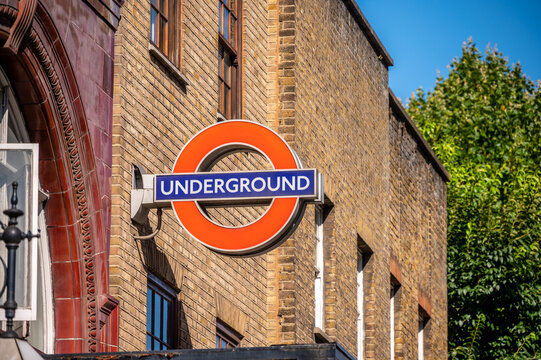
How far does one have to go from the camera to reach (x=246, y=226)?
13078mm

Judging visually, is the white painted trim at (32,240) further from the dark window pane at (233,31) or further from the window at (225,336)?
the dark window pane at (233,31)

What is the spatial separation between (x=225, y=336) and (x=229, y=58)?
3.73 metres

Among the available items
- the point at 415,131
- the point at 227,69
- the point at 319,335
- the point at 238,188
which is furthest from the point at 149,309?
the point at 415,131

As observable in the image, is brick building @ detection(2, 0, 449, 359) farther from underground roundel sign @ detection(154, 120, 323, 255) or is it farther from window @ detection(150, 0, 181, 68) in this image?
underground roundel sign @ detection(154, 120, 323, 255)

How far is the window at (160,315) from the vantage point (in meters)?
14.2

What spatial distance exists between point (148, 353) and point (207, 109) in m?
6.46

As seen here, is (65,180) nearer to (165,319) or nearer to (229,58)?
(165,319)

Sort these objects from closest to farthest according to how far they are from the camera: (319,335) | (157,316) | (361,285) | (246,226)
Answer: (246,226)
(157,316)
(319,335)
(361,285)

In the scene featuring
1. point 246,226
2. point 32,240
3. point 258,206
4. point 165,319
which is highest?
point 258,206

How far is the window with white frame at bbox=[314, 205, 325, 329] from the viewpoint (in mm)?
19891

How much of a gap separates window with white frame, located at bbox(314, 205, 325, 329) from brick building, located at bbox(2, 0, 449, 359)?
3 cm

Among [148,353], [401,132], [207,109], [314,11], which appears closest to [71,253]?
[148,353]

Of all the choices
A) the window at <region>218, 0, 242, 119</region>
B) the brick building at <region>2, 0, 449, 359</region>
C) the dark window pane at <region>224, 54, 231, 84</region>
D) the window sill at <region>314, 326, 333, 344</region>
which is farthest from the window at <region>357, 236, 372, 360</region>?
the dark window pane at <region>224, 54, 231, 84</region>

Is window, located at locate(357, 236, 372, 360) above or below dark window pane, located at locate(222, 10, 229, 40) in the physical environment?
below
